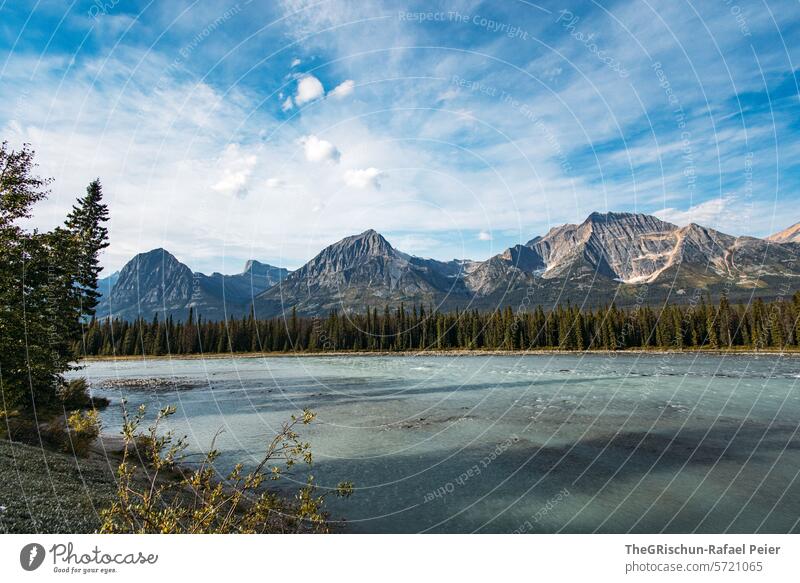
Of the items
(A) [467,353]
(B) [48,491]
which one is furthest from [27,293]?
(A) [467,353]

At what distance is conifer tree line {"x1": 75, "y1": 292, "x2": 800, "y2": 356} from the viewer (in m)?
94.5

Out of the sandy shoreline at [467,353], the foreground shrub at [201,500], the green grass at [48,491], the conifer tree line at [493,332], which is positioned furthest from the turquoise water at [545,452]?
the conifer tree line at [493,332]

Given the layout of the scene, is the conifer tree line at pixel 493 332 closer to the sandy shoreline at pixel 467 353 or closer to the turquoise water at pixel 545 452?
the sandy shoreline at pixel 467 353

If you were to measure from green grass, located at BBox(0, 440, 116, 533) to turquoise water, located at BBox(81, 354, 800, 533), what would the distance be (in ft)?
20.9

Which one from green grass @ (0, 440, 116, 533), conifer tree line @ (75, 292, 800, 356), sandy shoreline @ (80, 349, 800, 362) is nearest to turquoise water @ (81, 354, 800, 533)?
green grass @ (0, 440, 116, 533)

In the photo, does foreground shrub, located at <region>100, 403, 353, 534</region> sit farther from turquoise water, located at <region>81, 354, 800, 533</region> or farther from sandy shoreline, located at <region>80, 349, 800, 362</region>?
sandy shoreline, located at <region>80, 349, 800, 362</region>

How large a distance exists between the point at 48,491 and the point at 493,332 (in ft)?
385

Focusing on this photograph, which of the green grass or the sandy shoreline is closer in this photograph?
the green grass

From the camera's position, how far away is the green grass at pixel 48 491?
7.66 m

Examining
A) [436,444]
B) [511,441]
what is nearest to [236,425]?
[436,444]

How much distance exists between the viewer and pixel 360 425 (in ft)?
83.5

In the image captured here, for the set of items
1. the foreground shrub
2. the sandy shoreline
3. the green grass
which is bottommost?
the sandy shoreline
